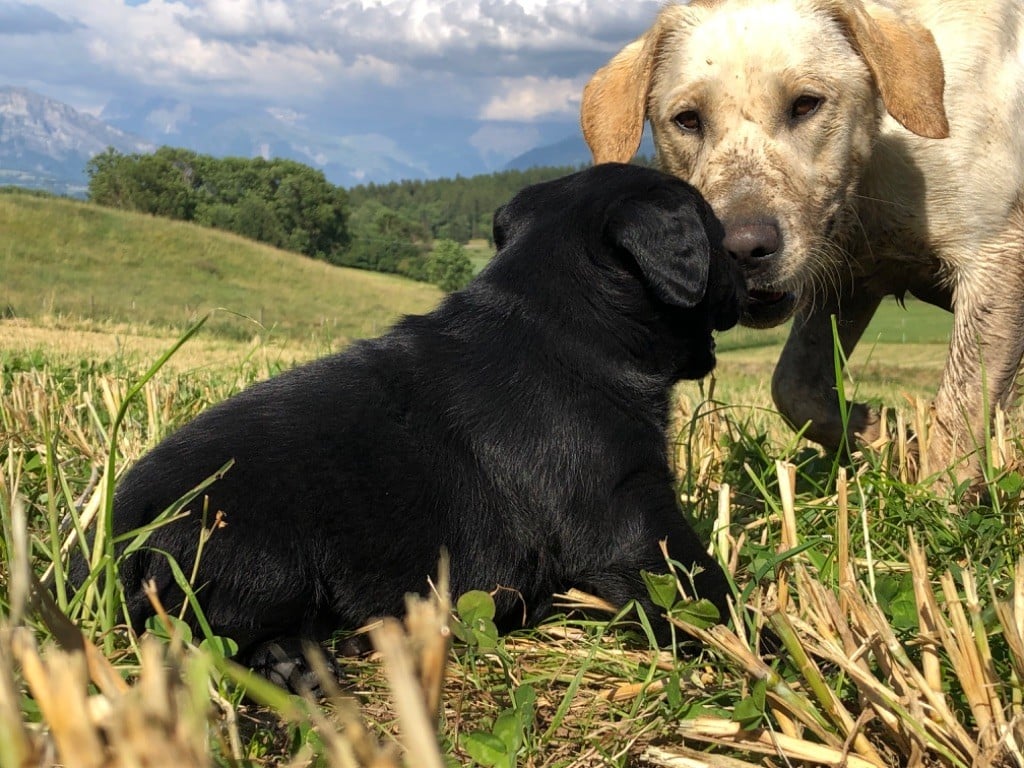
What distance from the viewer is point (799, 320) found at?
5.35 meters

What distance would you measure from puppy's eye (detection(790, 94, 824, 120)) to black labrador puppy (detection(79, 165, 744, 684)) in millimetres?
1278

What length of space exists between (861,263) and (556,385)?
2.51m

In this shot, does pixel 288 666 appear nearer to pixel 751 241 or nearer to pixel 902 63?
pixel 751 241

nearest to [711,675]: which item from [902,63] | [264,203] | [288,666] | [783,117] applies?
[288,666]

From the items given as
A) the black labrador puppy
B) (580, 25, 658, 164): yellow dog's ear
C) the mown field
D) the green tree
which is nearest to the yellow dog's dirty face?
(580, 25, 658, 164): yellow dog's ear

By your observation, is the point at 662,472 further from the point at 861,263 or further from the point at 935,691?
the point at 861,263

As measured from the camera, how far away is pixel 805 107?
14.3ft

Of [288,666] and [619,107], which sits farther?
[619,107]

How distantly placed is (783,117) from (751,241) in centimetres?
93

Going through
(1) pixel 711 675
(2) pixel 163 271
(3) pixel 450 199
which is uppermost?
(3) pixel 450 199

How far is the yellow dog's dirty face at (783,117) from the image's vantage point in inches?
159

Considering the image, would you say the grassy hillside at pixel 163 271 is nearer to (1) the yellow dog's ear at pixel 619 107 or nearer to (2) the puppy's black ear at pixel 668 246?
(1) the yellow dog's ear at pixel 619 107

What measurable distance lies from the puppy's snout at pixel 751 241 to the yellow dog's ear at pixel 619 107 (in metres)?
1.24

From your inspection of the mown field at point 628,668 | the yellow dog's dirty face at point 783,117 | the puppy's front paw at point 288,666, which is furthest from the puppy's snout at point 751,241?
the puppy's front paw at point 288,666
